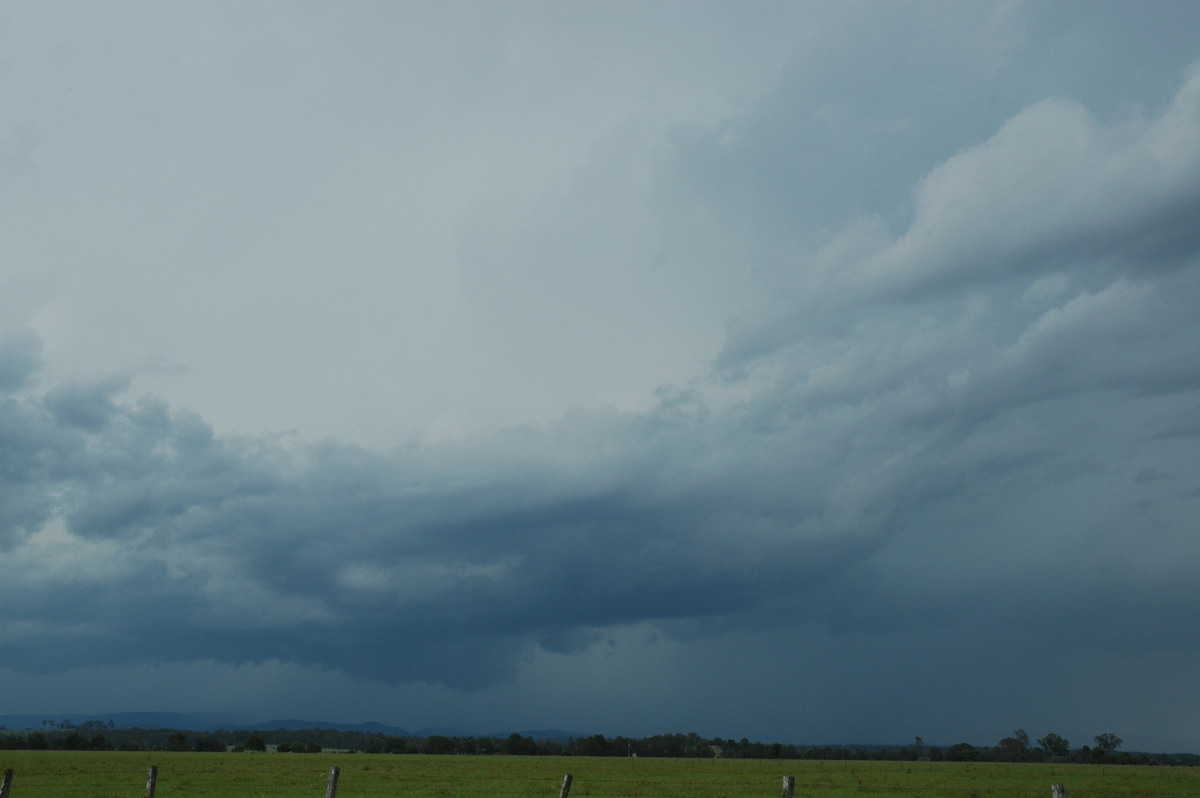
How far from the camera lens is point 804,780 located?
277 feet

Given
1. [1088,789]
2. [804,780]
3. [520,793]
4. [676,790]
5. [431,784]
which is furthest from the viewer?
[804,780]

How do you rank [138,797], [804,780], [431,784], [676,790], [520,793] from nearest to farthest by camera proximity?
[138,797]
[520,793]
[676,790]
[431,784]
[804,780]

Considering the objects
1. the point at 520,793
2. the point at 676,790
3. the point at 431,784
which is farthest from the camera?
the point at 431,784

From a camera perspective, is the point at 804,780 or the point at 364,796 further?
the point at 804,780

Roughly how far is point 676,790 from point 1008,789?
29.3 m

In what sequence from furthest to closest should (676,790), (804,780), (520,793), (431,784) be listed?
1. (804,780)
2. (431,784)
3. (676,790)
4. (520,793)

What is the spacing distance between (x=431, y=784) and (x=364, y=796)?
17166mm

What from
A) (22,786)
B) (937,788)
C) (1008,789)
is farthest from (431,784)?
(1008,789)

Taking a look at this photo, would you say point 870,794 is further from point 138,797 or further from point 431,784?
point 138,797

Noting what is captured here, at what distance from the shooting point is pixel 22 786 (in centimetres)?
6034

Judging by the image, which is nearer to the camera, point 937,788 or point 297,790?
point 297,790

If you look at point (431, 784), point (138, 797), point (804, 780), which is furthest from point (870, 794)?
point (138, 797)

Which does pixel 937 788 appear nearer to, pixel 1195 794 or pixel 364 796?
pixel 1195 794

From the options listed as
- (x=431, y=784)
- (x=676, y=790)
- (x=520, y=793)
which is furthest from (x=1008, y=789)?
(x=431, y=784)
